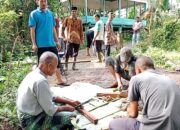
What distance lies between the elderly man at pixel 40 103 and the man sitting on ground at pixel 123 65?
7.82 feet

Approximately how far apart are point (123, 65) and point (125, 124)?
3196mm

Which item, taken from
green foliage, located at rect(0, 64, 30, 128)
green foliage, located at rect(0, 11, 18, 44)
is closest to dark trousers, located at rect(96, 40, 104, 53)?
green foliage, located at rect(0, 11, 18, 44)

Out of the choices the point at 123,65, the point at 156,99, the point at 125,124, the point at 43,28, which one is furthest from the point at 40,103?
the point at 43,28

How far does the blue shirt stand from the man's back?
3958 millimetres

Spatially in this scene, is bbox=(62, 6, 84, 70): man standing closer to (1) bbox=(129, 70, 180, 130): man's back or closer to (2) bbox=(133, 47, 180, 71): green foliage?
(2) bbox=(133, 47, 180, 71): green foliage

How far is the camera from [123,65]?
25.4 ft

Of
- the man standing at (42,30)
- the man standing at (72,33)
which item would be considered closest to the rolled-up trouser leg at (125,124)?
the man standing at (42,30)

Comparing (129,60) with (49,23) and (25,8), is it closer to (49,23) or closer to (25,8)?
(49,23)

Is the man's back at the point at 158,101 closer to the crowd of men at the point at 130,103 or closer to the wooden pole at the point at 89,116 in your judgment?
the crowd of men at the point at 130,103

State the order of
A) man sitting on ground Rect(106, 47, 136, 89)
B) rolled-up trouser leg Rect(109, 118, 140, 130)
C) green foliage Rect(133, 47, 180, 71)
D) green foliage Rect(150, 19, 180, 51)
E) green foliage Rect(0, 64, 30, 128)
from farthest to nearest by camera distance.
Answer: green foliage Rect(150, 19, 180, 51)
green foliage Rect(133, 47, 180, 71)
man sitting on ground Rect(106, 47, 136, 89)
green foliage Rect(0, 64, 30, 128)
rolled-up trouser leg Rect(109, 118, 140, 130)

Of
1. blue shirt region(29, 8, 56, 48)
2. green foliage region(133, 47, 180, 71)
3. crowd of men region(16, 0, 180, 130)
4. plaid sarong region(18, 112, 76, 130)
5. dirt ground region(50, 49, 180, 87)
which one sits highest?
blue shirt region(29, 8, 56, 48)

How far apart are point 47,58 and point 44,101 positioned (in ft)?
1.75

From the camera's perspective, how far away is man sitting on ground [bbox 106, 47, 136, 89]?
23.0 feet

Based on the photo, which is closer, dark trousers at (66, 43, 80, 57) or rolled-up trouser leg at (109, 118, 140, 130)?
rolled-up trouser leg at (109, 118, 140, 130)
